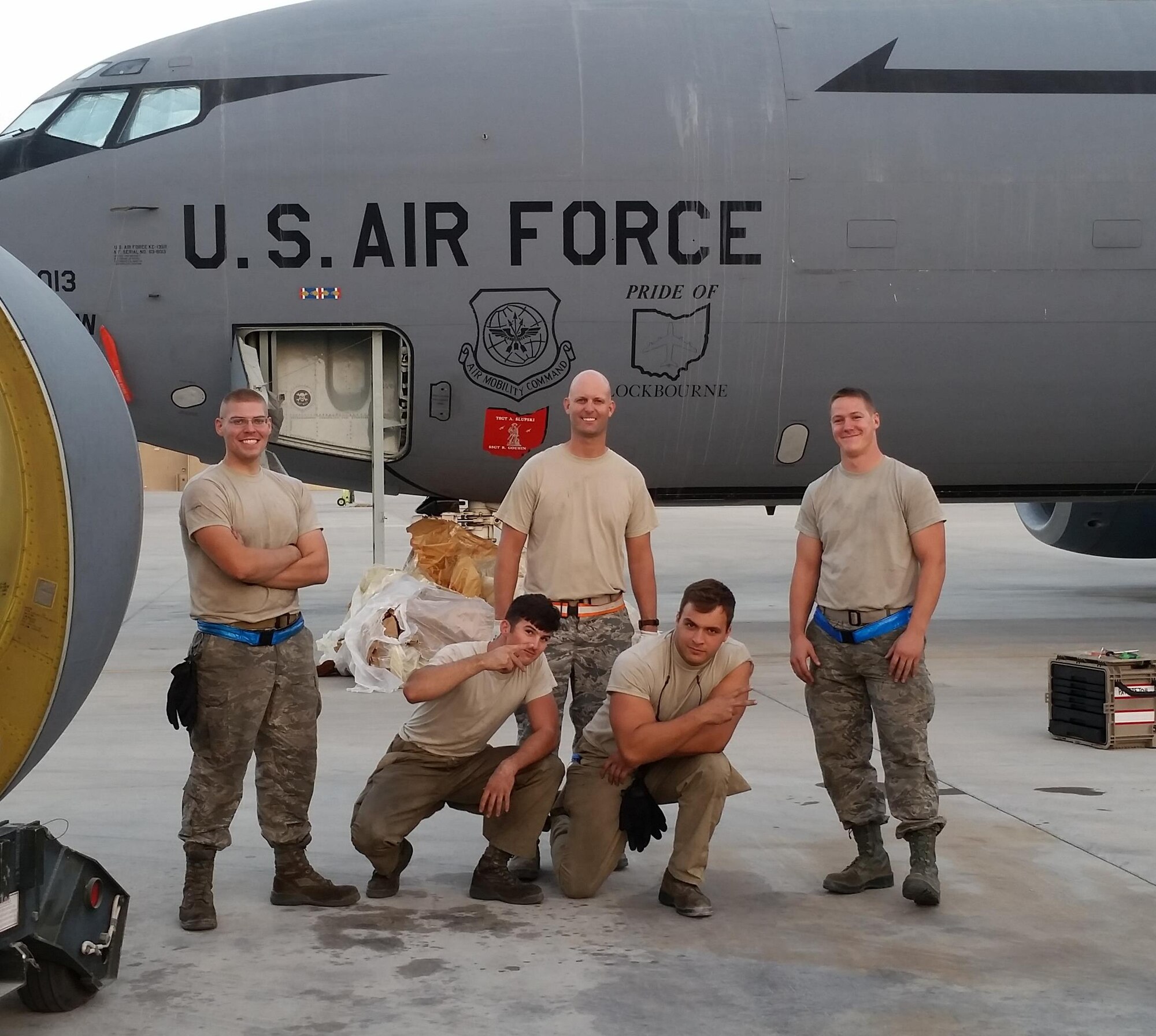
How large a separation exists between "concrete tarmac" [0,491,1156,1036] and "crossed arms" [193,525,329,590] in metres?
1.20

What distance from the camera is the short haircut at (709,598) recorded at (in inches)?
214

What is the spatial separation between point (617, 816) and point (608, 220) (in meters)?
5.58

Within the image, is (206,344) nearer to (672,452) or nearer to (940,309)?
(672,452)

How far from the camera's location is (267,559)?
5328 millimetres

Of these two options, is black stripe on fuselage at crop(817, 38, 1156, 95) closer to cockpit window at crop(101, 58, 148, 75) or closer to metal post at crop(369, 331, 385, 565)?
metal post at crop(369, 331, 385, 565)

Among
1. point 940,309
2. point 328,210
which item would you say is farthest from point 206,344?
point 940,309

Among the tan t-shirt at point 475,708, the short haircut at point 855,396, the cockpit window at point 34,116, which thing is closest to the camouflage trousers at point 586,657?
the tan t-shirt at point 475,708

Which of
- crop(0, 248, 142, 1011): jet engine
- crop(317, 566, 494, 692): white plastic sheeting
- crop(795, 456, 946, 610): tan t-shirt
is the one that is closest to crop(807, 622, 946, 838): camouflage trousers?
crop(795, 456, 946, 610): tan t-shirt

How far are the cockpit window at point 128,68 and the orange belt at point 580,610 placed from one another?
250 inches

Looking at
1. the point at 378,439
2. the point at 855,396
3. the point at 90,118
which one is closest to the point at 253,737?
the point at 855,396

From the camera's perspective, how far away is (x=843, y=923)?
206 inches

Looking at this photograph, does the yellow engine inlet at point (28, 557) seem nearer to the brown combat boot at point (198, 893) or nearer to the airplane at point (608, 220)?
the brown combat boot at point (198, 893)

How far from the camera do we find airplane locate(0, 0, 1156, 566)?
1017 cm

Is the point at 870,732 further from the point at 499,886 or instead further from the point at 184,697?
the point at 184,697
